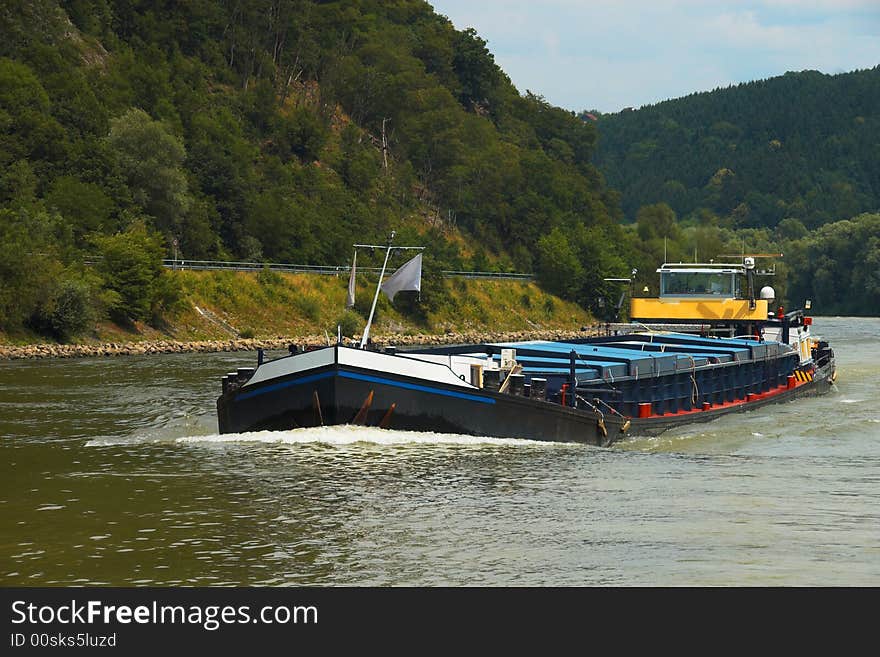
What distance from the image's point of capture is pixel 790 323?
57.6 metres

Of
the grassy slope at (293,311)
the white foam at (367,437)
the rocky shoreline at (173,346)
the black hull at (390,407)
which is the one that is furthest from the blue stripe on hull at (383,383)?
the grassy slope at (293,311)

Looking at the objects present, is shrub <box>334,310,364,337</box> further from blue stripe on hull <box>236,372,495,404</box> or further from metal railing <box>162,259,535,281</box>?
blue stripe on hull <box>236,372,495,404</box>

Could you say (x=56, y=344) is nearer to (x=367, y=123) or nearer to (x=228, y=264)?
(x=228, y=264)

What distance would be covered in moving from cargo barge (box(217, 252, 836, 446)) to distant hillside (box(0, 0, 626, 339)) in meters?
50.3

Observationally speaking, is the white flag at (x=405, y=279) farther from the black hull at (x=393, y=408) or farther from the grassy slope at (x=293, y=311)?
the grassy slope at (x=293, y=311)

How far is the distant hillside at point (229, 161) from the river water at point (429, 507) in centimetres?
5463

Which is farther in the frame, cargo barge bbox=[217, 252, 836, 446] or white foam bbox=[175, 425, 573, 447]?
cargo barge bbox=[217, 252, 836, 446]

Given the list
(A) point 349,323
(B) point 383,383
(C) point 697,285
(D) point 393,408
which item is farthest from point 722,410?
(A) point 349,323

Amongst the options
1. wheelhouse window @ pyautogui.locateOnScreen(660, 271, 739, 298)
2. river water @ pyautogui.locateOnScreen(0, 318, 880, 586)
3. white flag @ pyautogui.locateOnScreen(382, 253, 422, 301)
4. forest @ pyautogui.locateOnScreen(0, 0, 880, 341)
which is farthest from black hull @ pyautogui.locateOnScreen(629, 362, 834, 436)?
forest @ pyautogui.locateOnScreen(0, 0, 880, 341)

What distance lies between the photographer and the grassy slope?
97.3m

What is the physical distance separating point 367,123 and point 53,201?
76142 mm

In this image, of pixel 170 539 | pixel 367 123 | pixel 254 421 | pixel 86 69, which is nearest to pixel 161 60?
pixel 86 69

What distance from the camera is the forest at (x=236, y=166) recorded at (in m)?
95.0

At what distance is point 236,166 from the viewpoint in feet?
427
